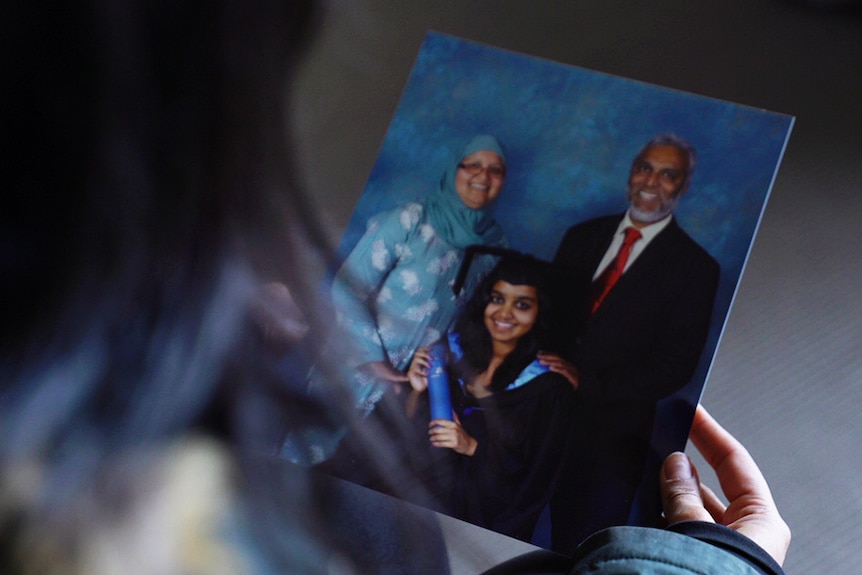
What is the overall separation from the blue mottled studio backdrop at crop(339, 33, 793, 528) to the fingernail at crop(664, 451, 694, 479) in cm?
5

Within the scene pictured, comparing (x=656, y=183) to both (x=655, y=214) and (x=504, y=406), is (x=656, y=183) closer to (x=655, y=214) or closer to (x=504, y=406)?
(x=655, y=214)

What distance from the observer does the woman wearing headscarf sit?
0.60 meters

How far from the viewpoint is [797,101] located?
0.72 metres

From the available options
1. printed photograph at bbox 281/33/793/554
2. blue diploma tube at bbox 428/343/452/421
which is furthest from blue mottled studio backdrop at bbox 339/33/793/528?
blue diploma tube at bbox 428/343/452/421

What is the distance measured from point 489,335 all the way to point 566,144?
0.18m

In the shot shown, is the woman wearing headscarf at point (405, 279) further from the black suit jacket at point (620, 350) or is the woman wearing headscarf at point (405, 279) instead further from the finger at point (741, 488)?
the finger at point (741, 488)

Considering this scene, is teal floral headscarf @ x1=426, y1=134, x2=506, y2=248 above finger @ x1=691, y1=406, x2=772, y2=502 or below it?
above

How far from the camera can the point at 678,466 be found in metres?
0.55

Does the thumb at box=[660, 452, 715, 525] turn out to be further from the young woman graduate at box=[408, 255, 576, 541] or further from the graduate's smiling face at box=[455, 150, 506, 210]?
the graduate's smiling face at box=[455, 150, 506, 210]

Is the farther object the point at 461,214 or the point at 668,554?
the point at 461,214

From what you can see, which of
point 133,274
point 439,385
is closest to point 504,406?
point 439,385

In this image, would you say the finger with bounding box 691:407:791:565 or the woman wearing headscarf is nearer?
the finger with bounding box 691:407:791:565

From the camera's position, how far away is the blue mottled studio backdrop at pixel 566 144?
619mm

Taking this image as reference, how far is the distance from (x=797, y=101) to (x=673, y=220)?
0.72 ft
